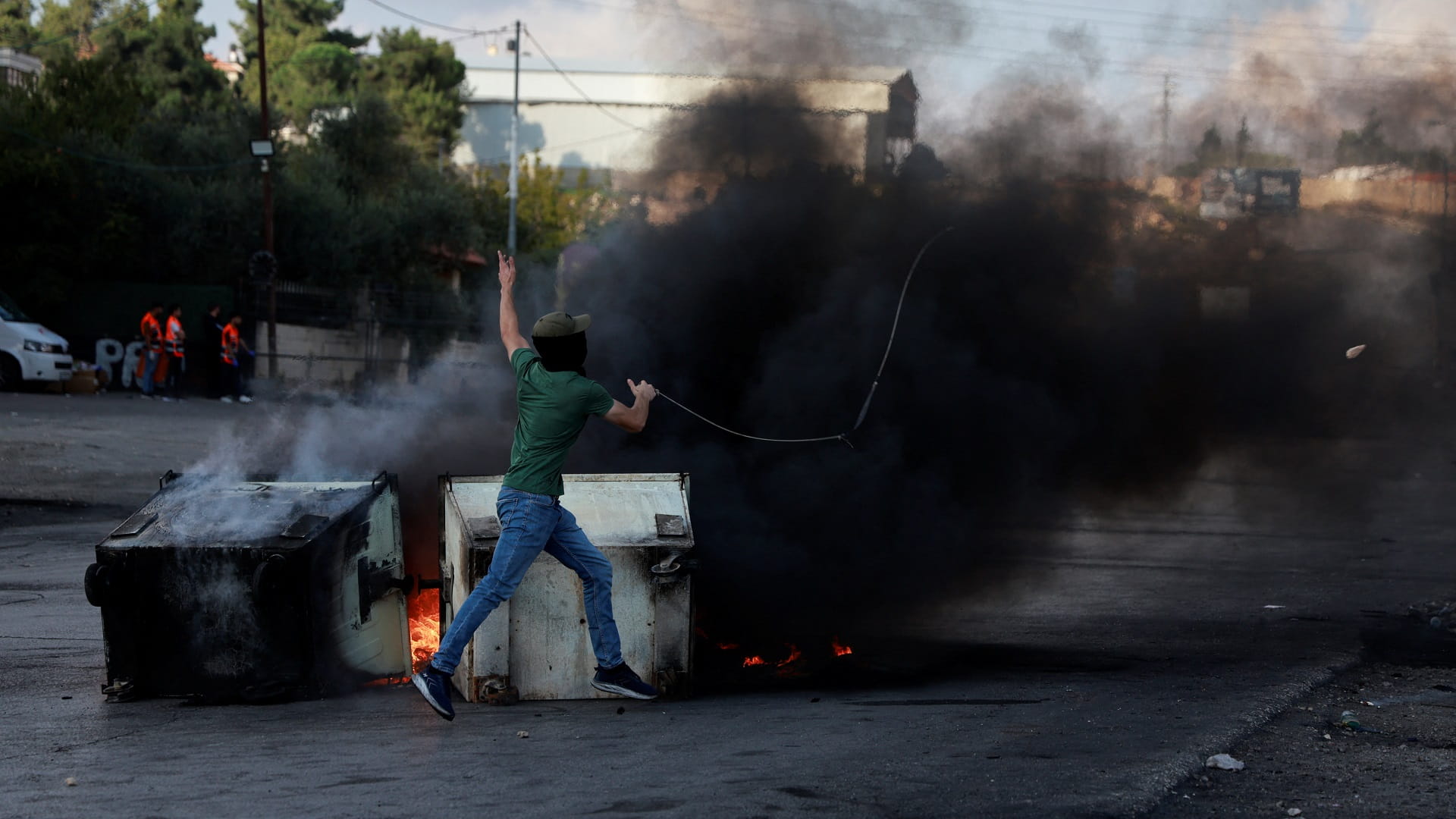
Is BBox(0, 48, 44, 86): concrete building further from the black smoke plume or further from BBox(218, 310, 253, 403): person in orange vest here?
the black smoke plume

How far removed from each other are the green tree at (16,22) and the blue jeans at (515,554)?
211 ft

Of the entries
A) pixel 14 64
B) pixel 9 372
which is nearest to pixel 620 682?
pixel 9 372

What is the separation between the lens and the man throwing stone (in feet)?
17.7

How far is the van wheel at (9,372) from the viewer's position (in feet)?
69.2

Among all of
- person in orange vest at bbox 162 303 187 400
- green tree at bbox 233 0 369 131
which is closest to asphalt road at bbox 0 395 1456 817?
person in orange vest at bbox 162 303 187 400

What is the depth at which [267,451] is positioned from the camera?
675cm

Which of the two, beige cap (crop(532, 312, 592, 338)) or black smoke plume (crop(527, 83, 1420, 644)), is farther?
black smoke plume (crop(527, 83, 1420, 644))

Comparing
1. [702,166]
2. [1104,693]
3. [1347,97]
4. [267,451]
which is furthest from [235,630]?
[1347,97]

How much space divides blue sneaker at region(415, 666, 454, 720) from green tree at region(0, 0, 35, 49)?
212 feet

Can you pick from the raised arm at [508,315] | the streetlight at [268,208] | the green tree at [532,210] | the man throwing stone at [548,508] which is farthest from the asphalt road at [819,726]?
the green tree at [532,210]

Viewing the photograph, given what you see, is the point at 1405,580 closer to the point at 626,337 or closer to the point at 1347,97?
the point at 1347,97

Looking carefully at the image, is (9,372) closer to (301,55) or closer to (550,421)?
(550,421)

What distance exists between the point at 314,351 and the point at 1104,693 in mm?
24958

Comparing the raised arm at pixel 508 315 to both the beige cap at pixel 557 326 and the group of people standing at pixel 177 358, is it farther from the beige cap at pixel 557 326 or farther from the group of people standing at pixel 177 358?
the group of people standing at pixel 177 358
